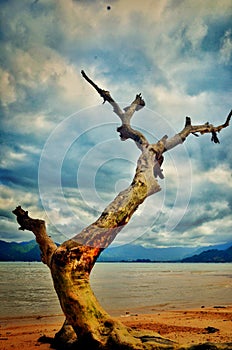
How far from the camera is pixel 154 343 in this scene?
250 inches

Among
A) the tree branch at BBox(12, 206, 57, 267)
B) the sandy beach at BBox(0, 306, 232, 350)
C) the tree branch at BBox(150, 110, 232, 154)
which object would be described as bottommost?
the sandy beach at BBox(0, 306, 232, 350)

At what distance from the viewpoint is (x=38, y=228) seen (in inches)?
357

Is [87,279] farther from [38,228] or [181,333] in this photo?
[181,333]

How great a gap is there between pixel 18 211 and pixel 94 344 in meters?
4.21

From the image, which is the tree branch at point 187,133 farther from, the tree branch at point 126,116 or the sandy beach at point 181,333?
the sandy beach at point 181,333

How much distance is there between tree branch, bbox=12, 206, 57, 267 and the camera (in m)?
8.71

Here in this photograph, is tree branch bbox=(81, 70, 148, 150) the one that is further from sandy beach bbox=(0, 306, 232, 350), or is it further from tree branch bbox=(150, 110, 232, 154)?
sandy beach bbox=(0, 306, 232, 350)

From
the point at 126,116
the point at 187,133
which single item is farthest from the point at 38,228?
the point at 187,133

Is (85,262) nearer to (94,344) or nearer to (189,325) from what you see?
(94,344)

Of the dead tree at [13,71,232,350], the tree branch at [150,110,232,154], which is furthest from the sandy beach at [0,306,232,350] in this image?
the tree branch at [150,110,232,154]

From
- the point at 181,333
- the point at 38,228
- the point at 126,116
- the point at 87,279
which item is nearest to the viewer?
the point at 87,279

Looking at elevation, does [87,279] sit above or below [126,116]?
below

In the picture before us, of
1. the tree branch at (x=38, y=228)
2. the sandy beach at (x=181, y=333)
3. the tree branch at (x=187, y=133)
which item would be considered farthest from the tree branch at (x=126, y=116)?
the sandy beach at (x=181, y=333)

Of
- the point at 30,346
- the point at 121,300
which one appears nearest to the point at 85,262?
the point at 30,346
